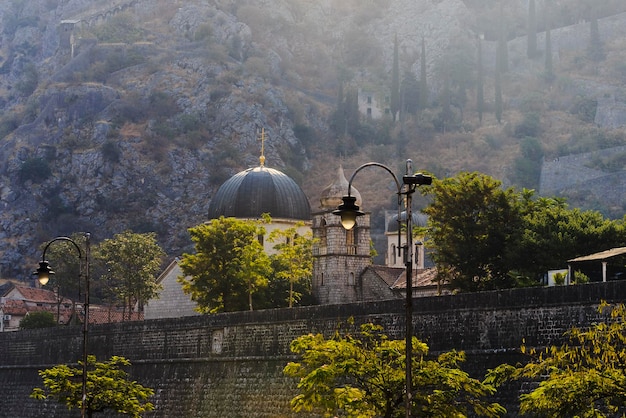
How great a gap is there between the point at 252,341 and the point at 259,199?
115ft

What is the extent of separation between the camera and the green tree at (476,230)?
56062 millimetres

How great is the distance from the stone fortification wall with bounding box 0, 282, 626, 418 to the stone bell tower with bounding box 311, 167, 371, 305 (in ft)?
44.6

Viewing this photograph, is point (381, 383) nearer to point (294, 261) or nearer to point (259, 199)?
point (294, 261)

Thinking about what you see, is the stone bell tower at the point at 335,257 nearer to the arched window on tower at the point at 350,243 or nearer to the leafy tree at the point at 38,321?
the arched window on tower at the point at 350,243

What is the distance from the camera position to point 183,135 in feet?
527

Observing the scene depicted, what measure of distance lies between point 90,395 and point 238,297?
2826 cm

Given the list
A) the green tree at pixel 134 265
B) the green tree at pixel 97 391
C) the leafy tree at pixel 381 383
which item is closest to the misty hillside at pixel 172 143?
the green tree at pixel 134 265

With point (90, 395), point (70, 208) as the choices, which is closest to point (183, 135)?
point (70, 208)

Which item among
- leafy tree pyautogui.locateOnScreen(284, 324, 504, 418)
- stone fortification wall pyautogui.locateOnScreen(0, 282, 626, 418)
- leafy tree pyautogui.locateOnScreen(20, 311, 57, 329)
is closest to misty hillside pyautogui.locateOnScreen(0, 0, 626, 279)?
leafy tree pyautogui.locateOnScreen(20, 311, 57, 329)

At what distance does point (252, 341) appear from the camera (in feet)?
157

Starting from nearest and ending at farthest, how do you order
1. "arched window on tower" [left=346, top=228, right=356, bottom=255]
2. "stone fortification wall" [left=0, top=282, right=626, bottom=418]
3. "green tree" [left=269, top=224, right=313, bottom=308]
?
1. "stone fortification wall" [left=0, top=282, right=626, bottom=418]
2. "arched window on tower" [left=346, top=228, right=356, bottom=255]
3. "green tree" [left=269, top=224, right=313, bottom=308]

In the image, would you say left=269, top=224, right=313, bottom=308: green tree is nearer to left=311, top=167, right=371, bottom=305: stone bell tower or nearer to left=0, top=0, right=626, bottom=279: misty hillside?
left=311, top=167, right=371, bottom=305: stone bell tower

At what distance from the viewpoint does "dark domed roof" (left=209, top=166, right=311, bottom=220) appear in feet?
270

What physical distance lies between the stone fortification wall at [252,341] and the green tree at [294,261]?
43.6 ft
